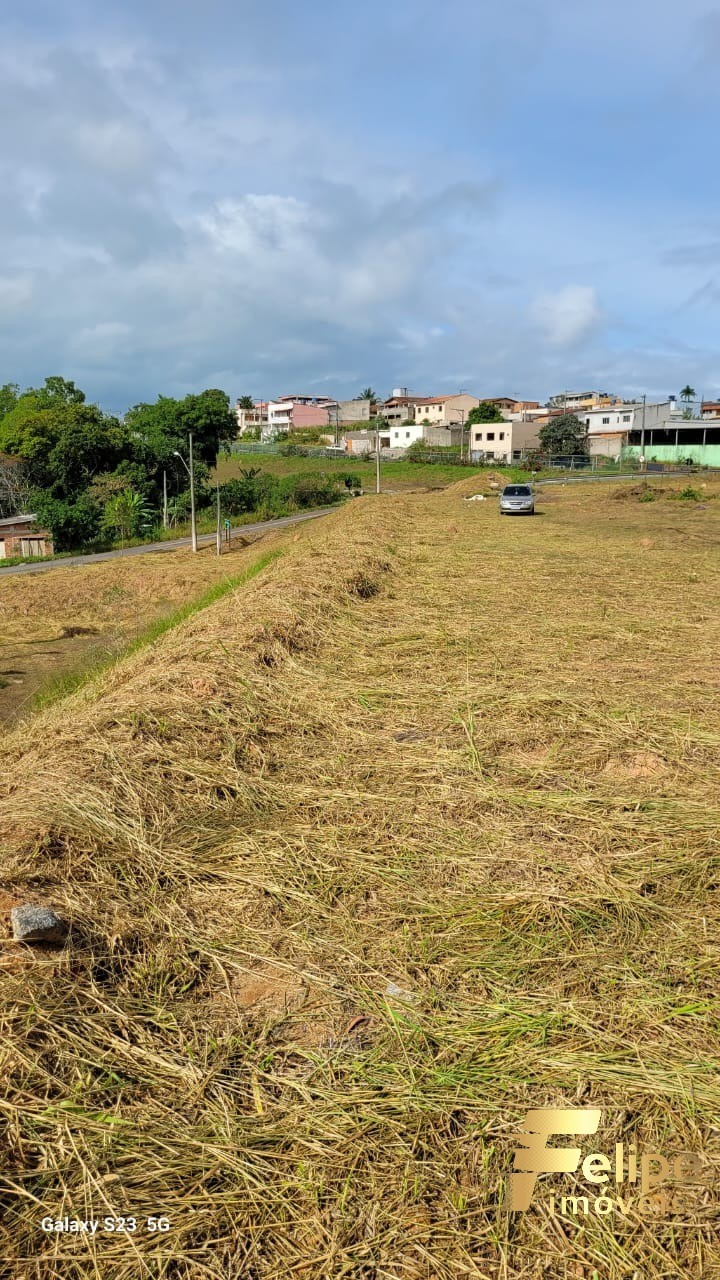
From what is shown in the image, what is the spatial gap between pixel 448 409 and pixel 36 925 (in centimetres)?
9883

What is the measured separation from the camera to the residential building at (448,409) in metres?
95.8

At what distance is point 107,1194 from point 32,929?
883mm

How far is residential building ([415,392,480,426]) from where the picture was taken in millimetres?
95812

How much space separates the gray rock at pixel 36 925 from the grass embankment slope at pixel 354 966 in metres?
0.07

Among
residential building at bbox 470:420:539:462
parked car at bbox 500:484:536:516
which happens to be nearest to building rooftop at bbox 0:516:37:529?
parked car at bbox 500:484:536:516

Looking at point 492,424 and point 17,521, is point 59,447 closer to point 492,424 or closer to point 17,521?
point 17,521

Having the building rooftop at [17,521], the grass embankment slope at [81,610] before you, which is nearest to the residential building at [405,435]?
the building rooftop at [17,521]

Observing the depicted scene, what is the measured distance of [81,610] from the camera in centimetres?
2348

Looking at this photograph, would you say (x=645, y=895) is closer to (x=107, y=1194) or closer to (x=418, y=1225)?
(x=418, y=1225)

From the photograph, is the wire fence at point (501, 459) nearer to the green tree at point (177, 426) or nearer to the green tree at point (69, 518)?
the green tree at point (177, 426)

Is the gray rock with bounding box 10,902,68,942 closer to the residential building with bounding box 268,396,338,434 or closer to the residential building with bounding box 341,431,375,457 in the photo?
the residential building with bounding box 341,431,375,457

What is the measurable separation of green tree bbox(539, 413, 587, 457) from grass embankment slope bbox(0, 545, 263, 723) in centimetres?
3983

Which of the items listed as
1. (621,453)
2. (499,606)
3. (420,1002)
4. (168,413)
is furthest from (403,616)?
(621,453)

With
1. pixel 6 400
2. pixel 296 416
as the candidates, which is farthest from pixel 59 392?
pixel 296 416
